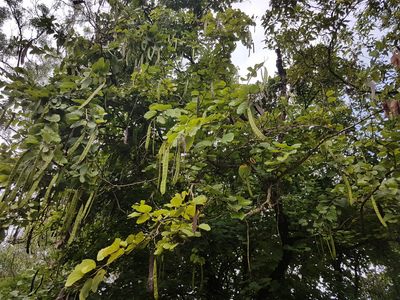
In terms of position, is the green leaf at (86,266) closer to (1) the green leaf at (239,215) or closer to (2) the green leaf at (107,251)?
(2) the green leaf at (107,251)

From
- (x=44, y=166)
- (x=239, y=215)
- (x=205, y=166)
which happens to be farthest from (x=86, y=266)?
(x=205, y=166)

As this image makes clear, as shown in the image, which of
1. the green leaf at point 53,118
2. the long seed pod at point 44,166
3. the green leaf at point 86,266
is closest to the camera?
the green leaf at point 86,266

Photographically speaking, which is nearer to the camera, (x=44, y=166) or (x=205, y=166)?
(x=44, y=166)

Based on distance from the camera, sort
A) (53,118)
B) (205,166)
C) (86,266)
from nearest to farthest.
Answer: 1. (86,266)
2. (53,118)
3. (205,166)

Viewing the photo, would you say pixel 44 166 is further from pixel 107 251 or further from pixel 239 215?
pixel 239 215

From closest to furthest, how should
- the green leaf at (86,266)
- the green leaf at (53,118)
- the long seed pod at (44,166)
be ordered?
the green leaf at (86,266) < the long seed pod at (44,166) < the green leaf at (53,118)

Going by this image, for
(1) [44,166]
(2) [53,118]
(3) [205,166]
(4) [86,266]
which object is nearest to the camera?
(4) [86,266]

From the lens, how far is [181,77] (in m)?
3.57

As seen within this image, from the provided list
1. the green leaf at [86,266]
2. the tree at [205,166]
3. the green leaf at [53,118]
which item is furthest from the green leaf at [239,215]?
the green leaf at [53,118]

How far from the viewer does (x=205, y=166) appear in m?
2.39

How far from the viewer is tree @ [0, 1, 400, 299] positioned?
1631 mm

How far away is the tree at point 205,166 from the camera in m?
1.63

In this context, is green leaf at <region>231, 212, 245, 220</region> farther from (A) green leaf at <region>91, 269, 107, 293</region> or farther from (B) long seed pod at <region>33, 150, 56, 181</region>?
(B) long seed pod at <region>33, 150, 56, 181</region>

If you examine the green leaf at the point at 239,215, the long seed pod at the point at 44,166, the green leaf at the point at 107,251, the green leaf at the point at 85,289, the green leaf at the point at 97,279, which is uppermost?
the long seed pod at the point at 44,166
